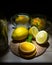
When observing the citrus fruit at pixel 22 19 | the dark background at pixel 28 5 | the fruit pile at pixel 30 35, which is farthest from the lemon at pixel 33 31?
the dark background at pixel 28 5

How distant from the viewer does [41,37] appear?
102cm

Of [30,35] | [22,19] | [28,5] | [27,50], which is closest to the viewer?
[27,50]

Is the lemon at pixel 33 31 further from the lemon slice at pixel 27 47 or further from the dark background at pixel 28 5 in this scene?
the dark background at pixel 28 5

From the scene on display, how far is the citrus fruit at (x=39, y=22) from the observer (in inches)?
45.0

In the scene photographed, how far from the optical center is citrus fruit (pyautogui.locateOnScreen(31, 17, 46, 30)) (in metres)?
1.14

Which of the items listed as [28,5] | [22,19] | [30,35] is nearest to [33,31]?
[30,35]

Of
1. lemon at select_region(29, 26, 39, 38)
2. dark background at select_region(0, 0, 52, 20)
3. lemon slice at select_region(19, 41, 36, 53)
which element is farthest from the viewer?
dark background at select_region(0, 0, 52, 20)

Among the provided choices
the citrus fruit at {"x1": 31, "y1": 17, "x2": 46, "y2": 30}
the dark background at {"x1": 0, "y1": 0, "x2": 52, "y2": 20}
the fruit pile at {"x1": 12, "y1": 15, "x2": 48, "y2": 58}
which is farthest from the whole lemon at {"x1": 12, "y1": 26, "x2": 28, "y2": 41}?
the dark background at {"x1": 0, "y1": 0, "x2": 52, "y2": 20}

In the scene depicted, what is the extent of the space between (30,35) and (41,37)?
7 cm

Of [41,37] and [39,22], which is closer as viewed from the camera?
[41,37]

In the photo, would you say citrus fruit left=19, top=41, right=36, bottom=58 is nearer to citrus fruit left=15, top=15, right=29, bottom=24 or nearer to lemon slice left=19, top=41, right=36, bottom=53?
lemon slice left=19, top=41, right=36, bottom=53

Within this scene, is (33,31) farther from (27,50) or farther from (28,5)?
(28,5)

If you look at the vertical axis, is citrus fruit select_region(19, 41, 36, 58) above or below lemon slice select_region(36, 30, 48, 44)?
below

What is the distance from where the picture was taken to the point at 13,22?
4.00 ft
